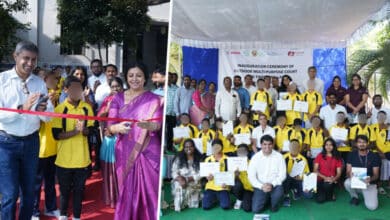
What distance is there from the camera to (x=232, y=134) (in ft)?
8.38

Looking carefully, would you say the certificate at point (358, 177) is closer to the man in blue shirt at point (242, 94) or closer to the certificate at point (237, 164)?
the certificate at point (237, 164)

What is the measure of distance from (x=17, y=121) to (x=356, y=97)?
2150 millimetres

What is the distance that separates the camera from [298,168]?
2670 millimetres

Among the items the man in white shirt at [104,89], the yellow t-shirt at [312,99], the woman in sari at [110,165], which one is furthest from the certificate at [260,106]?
the man in white shirt at [104,89]

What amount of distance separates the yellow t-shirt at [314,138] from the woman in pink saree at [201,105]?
69cm

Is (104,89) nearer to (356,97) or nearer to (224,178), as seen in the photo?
(224,178)

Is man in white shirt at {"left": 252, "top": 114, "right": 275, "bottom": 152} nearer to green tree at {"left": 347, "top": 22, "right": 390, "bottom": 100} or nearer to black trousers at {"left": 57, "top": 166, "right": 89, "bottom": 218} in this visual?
green tree at {"left": 347, "top": 22, "right": 390, "bottom": 100}

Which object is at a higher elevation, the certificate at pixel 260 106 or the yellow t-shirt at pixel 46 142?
the certificate at pixel 260 106

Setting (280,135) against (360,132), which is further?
(280,135)

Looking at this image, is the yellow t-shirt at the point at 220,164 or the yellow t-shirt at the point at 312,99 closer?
the yellow t-shirt at the point at 220,164

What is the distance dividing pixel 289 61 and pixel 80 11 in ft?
30.1

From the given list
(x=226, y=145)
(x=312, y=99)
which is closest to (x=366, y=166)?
(x=312, y=99)

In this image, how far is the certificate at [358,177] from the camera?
2.54 metres

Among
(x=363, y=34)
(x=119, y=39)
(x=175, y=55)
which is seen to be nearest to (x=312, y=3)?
(x=363, y=34)
